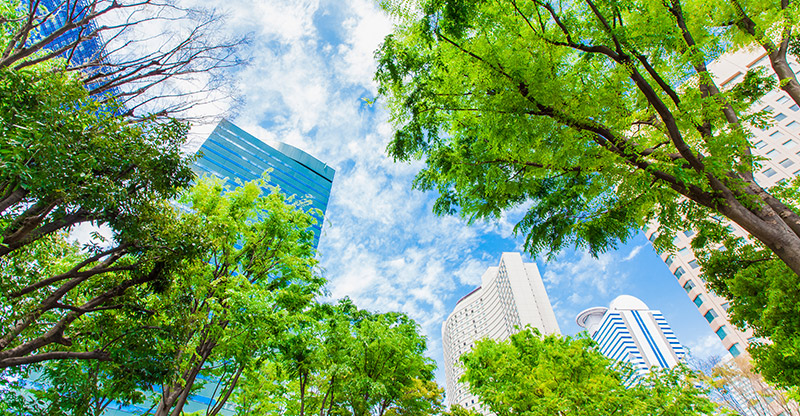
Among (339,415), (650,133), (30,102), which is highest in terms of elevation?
(650,133)

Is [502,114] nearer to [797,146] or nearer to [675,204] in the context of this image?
[675,204]

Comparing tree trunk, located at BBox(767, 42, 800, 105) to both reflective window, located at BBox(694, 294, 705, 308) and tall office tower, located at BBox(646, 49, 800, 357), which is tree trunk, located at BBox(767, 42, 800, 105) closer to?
tall office tower, located at BBox(646, 49, 800, 357)

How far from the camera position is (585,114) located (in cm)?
436

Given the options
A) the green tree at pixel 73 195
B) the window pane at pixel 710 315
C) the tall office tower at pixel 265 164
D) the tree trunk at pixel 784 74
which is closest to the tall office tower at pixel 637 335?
the window pane at pixel 710 315

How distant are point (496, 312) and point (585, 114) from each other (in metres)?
97.2

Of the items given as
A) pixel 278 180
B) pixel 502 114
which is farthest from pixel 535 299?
pixel 502 114

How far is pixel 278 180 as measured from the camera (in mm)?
36094

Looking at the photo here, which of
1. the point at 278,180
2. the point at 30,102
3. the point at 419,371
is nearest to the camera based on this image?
the point at 30,102

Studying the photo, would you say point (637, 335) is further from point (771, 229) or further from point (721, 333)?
point (771, 229)

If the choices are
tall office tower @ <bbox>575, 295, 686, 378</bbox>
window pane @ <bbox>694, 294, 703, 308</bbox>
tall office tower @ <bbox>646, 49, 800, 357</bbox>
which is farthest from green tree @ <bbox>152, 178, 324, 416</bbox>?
tall office tower @ <bbox>575, 295, 686, 378</bbox>

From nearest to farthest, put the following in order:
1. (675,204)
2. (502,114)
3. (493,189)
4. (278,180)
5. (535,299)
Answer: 1. (502,114)
2. (675,204)
3. (493,189)
4. (278,180)
5. (535,299)

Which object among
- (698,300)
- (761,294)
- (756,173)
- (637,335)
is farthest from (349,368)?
(637,335)

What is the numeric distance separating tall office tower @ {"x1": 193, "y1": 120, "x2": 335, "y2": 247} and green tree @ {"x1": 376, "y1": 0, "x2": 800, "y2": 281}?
91.2ft

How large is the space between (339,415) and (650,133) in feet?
33.0
